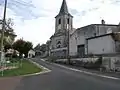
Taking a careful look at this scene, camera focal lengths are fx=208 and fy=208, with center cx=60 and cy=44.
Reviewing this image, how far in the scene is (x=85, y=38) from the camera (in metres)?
55.3

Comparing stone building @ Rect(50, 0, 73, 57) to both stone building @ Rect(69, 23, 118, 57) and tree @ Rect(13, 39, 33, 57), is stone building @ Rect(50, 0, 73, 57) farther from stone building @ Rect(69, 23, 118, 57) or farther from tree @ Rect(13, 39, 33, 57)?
stone building @ Rect(69, 23, 118, 57)

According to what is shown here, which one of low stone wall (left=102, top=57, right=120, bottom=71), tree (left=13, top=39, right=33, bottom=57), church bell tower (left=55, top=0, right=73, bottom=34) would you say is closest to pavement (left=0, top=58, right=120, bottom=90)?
low stone wall (left=102, top=57, right=120, bottom=71)

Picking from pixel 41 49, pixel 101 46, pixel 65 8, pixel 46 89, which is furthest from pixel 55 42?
pixel 46 89

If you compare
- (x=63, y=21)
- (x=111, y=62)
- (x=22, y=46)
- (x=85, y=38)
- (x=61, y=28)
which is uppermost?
(x=63, y=21)

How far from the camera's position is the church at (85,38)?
1640 inches

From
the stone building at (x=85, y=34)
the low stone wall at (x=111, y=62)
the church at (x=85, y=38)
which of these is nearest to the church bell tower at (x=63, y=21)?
the church at (x=85, y=38)

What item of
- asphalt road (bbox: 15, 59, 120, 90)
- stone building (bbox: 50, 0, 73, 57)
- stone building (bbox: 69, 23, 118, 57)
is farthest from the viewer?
stone building (bbox: 50, 0, 73, 57)

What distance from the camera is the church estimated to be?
137 feet

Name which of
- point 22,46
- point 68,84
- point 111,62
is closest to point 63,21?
point 22,46

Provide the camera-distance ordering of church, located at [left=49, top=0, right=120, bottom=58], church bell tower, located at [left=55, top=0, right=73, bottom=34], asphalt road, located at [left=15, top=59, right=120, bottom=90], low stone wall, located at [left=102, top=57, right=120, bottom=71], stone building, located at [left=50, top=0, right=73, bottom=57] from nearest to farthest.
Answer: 1. asphalt road, located at [left=15, top=59, right=120, bottom=90]
2. low stone wall, located at [left=102, top=57, right=120, bottom=71]
3. church, located at [left=49, top=0, right=120, bottom=58]
4. stone building, located at [left=50, top=0, right=73, bottom=57]
5. church bell tower, located at [left=55, top=0, right=73, bottom=34]

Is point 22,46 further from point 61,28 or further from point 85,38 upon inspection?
point 85,38

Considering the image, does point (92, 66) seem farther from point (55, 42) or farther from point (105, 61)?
point (55, 42)

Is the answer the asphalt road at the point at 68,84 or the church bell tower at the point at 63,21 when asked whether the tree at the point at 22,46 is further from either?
the asphalt road at the point at 68,84

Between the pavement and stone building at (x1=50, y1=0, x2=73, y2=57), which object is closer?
the pavement
